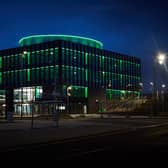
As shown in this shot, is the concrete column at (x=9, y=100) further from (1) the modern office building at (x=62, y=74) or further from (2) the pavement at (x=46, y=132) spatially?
(2) the pavement at (x=46, y=132)

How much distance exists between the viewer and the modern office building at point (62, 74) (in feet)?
274

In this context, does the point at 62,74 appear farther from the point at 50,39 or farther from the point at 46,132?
the point at 46,132

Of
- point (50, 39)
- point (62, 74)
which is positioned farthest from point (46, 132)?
point (50, 39)

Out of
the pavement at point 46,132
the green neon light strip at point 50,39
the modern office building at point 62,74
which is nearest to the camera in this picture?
the pavement at point 46,132

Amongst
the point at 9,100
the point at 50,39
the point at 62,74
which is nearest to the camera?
the point at 9,100

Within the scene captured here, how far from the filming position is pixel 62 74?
85.1m

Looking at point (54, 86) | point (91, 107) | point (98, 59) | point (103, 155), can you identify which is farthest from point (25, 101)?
point (103, 155)

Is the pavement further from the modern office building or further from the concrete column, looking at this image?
the concrete column

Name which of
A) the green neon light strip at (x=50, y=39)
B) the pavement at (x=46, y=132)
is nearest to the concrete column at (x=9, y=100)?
the green neon light strip at (x=50, y=39)

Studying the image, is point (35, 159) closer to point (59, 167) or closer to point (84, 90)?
point (59, 167)

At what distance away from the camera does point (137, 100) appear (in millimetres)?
82250

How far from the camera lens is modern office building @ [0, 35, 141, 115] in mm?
83500

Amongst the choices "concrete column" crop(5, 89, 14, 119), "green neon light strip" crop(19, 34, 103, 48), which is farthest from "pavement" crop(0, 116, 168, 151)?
"green neon light strip" crop(19, 34, 103, 48)

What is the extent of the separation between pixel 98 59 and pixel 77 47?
8.32 meters
